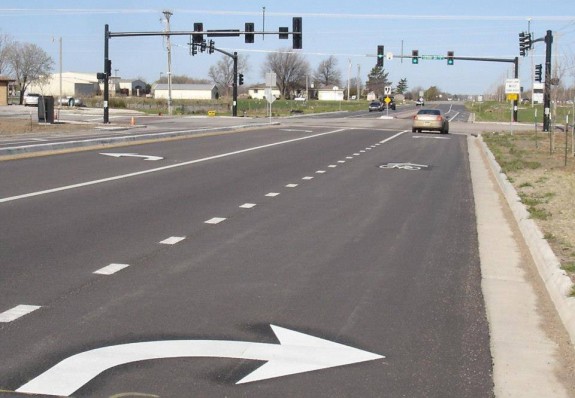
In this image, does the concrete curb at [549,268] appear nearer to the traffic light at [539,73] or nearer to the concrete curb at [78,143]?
the concrete curb at [78,143]

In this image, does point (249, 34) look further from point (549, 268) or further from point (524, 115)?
point (524, 115)

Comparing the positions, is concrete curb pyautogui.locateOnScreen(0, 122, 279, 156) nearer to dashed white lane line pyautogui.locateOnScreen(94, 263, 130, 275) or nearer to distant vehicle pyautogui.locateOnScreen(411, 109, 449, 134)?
dashed white lane line pyautogui.locateOnScreen(94, 263, 130, 275)

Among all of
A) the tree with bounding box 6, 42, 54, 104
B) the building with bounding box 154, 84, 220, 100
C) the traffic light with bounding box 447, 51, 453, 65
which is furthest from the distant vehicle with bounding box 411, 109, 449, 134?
the building with bounding box 154, 84, 220, 100

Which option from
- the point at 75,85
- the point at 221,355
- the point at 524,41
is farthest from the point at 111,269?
the point at 75,85

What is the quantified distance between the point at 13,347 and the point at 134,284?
2.05m

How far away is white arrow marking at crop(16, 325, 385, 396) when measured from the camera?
5.12 metres

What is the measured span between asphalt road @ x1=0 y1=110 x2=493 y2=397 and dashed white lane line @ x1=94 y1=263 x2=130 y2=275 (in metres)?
0.01

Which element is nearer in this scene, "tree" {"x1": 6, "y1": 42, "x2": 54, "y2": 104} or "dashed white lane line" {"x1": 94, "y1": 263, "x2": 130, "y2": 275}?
"dashed white lane line" {"x1": 94, "y1": 263, "x2": 130, "y2": 275}

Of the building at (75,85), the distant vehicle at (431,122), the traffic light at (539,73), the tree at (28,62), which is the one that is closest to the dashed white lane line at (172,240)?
the distant vehicle at (431,122)

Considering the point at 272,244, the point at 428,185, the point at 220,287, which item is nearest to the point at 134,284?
the point at 220,287

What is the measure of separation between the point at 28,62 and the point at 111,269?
376 feet

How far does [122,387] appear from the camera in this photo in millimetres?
4973

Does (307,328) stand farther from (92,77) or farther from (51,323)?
(92,77)

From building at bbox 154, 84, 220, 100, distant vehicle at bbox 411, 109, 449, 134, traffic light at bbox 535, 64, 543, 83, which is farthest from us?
building at bbox 154, 84, 220, 100
